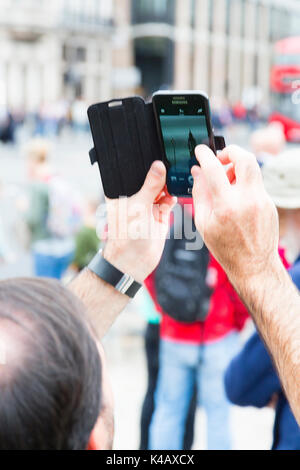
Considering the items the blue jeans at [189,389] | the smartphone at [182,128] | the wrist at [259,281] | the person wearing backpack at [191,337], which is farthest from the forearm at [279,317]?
the blue jeans at [189,389]

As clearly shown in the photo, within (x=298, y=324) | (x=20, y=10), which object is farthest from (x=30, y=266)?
(x=20, y=10)

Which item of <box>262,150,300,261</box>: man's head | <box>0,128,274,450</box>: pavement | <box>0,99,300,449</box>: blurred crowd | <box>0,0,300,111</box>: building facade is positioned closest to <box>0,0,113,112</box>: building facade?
<box>0,0,300,111</box>: building facade

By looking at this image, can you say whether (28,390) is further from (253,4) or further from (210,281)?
(253,4)

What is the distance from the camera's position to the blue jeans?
2461mm

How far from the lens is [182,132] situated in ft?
3.71

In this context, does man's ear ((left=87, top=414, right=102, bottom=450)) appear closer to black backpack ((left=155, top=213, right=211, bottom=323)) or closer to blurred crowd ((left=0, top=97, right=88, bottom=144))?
black backpack ((left=155, top=213, right=211, bottom=323))

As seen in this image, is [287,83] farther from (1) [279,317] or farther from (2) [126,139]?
(1) [279,317]

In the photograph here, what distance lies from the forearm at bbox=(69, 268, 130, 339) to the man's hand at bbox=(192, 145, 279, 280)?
320 millimetres

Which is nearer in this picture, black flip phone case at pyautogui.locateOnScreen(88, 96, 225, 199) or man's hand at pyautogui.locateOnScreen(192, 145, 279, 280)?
man's hand at pyautogui.locateOnScreen(192, 145, 279, 280)

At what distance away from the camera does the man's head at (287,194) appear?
190cm

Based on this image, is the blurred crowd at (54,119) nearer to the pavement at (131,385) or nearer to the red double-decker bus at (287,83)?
the red double-decker bus at (287,83)

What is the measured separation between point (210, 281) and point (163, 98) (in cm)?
130

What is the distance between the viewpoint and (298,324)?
3.01 feet

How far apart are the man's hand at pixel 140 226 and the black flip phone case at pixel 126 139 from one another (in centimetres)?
3
